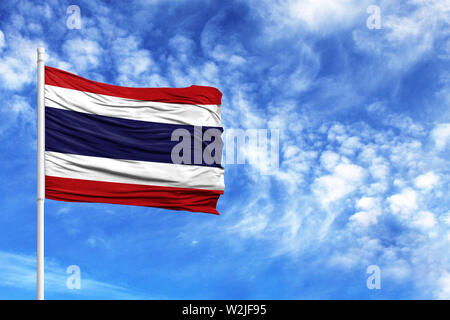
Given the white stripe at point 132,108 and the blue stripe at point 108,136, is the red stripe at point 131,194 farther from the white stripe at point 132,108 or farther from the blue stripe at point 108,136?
the white stripe at point 132,108

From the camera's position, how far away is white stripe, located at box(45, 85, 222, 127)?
1290 cm

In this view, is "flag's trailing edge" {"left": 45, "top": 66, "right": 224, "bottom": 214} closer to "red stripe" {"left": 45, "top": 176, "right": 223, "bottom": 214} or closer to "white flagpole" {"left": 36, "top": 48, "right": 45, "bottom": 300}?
"red stripe" {"left": 45, "top": 176, "right": 223, "bottom": 214}

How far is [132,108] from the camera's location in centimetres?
1414

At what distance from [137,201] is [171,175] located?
1.13 m

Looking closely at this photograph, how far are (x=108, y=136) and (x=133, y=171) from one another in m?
1.06

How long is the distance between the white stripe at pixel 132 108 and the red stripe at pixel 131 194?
5.84 ft

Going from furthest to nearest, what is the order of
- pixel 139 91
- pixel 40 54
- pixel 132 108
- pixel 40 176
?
pixel 139 91, pixel 132 108, pixel 40 54, pixel 40 176

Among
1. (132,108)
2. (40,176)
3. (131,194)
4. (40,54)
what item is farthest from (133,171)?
(40,54)

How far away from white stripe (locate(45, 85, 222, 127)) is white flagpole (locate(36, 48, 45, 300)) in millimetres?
347

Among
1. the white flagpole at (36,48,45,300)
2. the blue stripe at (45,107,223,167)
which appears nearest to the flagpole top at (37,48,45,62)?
the white flagpole at (36,48,45,300)

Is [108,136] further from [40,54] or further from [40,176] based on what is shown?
[40,54]

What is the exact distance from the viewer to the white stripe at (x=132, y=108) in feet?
42.3
